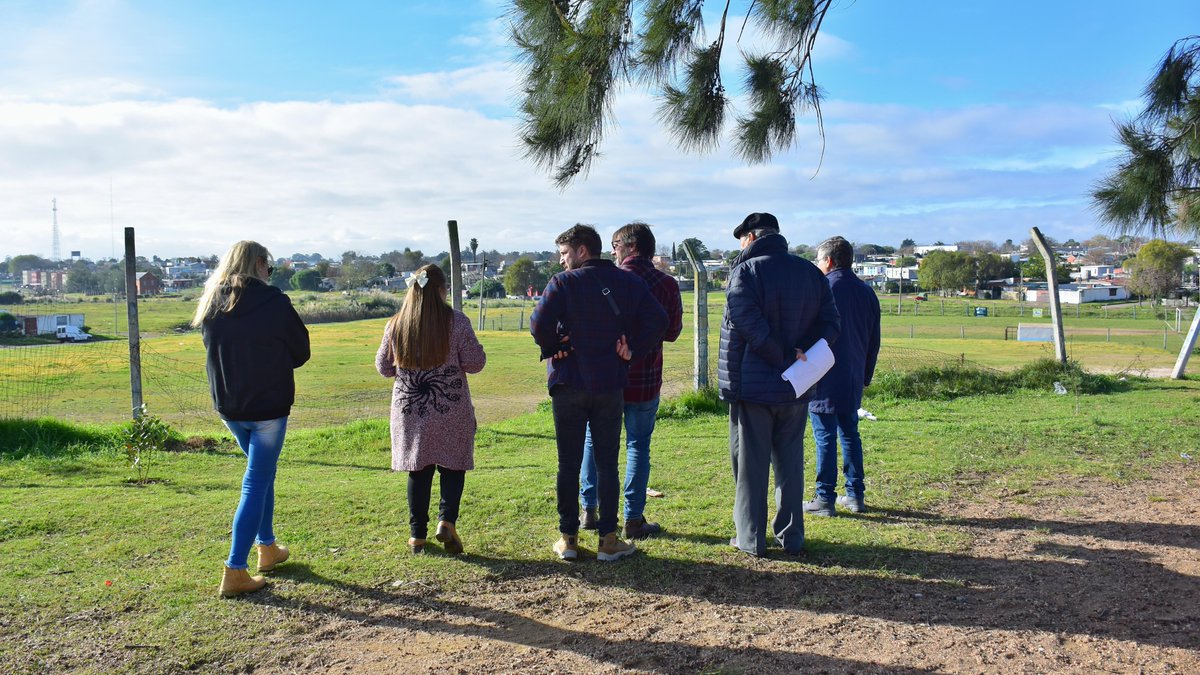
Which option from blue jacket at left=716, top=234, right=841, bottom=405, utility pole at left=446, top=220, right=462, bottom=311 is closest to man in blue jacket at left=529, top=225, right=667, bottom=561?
blue jacket at left=716, top=234, right=841, bottom=405

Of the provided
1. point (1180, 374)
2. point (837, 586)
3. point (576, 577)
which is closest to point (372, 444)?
point (576, 577)

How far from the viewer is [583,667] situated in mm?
3365

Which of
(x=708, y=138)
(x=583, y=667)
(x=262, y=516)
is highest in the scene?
(x=708, y=138)

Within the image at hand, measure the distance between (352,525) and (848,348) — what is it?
336 centimetres

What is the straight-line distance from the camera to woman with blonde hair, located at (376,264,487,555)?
4.57 metres

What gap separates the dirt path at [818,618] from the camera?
3.40 m

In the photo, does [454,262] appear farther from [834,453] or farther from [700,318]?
[834,453]

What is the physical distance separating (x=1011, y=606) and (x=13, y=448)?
8.35 metres

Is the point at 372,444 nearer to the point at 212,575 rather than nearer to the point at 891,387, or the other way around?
the point at 212,575

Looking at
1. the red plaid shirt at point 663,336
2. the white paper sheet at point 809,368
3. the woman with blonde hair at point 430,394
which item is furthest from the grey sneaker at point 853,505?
the woman with blonde hair at point 430,394

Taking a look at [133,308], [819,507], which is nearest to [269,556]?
[819,507]

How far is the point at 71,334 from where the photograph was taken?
78.7 feet

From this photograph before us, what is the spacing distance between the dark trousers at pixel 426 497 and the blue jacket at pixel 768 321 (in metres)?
1.60

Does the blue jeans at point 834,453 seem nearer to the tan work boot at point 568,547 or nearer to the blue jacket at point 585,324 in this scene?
the blue jacket at point 585,324
